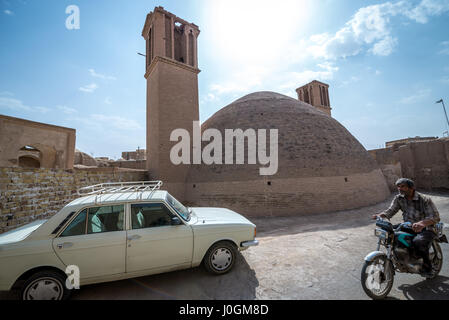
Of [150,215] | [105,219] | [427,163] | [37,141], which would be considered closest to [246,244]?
[150,215]

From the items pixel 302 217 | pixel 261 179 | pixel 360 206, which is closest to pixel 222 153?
pixel 261 179

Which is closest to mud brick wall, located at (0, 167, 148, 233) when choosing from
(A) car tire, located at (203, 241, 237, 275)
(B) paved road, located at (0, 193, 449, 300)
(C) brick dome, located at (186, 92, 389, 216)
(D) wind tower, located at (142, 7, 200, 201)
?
(D) wind tower, located at (142, 7, 200, 201)

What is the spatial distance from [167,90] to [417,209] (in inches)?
507

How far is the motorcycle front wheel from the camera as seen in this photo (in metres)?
2.61

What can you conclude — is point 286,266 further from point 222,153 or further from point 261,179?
point 222,153

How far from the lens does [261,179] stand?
9.80 meters

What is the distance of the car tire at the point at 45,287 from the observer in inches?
98.3

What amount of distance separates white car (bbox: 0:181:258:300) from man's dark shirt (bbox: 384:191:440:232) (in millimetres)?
2603

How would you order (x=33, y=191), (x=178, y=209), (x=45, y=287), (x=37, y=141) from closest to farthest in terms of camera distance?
(x=45, y=287)
(x=178, y=209)
(x=33, y=191)
(x=37, y=141)

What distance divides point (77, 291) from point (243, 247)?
281cm

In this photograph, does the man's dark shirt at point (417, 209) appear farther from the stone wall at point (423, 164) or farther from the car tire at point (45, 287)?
the stone wall at point (423, 164)

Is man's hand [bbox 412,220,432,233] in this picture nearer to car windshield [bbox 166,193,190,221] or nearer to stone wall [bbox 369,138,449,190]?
car windshield [bbox 166,193,190,221]

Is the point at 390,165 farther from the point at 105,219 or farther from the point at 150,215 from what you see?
the point at 105,219

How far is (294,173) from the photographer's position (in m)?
9.77
